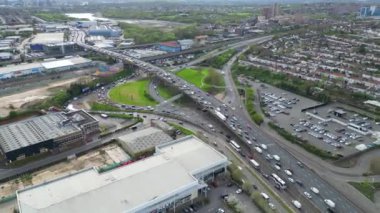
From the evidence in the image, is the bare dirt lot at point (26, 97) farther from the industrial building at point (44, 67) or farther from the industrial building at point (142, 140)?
the industrial building at point (142, 140)

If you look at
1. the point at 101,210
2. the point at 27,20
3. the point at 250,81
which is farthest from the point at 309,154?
the point at 27,20

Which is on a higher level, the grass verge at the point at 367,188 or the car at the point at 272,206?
the grass verge at the point at 367,188

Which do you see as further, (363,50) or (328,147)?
(363,50)

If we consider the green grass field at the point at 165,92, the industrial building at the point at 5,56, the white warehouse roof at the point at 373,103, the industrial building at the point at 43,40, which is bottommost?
the green grass field at the point at 165,92

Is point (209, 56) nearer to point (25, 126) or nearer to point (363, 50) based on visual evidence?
point (363, 50)

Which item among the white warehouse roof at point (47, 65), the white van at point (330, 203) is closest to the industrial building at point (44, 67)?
the white warehouse roof at point (47, 65)

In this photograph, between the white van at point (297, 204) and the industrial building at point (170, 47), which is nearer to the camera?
the white van at point (297, 204)

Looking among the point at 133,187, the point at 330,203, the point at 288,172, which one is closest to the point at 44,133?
the point at 133,187
